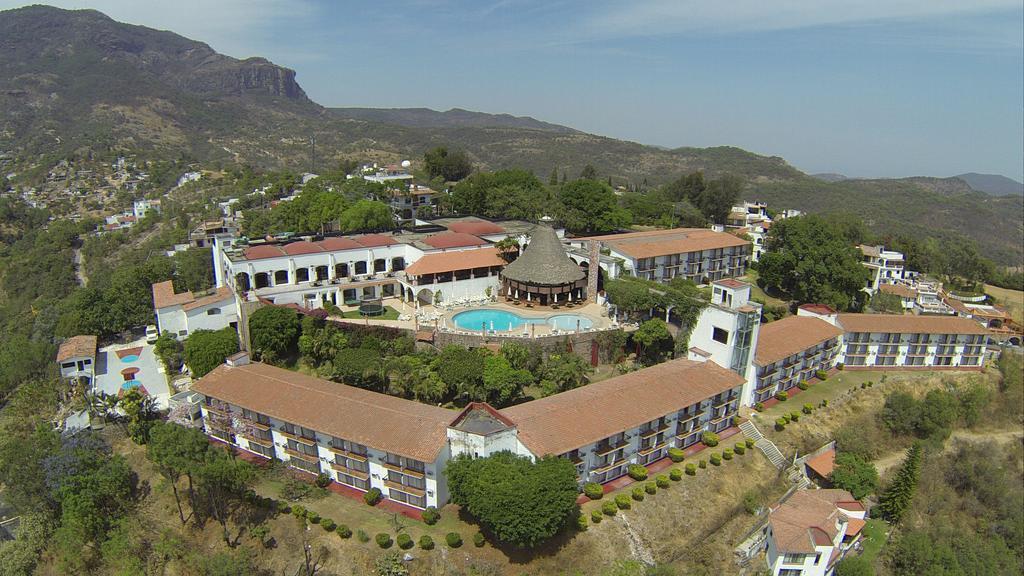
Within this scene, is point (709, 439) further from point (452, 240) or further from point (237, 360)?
point (237, 360)

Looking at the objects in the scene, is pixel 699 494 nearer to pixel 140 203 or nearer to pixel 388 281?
pixel 388 281

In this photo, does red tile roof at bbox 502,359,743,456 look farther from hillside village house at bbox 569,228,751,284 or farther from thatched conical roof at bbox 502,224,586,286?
hillside village house at bbox 569,228,751,284

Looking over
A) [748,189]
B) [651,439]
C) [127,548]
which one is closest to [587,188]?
[651,439]

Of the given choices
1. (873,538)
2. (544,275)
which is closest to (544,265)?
(544,275)

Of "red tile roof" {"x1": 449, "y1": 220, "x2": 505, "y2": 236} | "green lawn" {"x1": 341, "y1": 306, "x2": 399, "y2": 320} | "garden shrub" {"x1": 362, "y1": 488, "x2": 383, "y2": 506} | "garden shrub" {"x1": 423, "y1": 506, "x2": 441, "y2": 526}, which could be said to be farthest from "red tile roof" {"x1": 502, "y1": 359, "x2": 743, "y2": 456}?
"red tile roof" {"x1": 449, "y1": 220, "x2": 505, "y2": 236}

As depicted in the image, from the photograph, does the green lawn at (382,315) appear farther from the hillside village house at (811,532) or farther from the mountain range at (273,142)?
the mountain range at (273,142)

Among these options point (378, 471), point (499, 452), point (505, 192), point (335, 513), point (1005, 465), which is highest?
point (505, 192)
